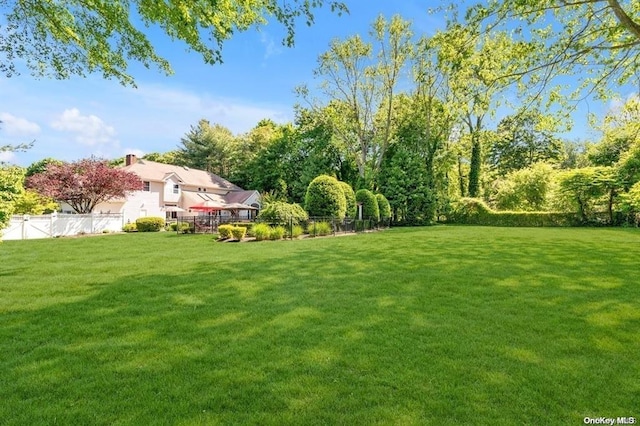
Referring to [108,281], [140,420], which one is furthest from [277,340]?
[108,281]

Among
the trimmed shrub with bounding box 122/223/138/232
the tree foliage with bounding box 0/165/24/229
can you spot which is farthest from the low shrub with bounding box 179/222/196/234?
the tree foliage with bounding box 0/165/24/229

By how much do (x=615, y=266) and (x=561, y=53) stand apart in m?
4.94

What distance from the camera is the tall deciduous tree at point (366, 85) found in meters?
26.2

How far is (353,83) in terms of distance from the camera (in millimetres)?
28188

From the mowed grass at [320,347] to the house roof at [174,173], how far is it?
24.8 metres

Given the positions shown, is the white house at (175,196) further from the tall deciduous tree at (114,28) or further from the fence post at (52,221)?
the tall deciduous tree at (114,28)

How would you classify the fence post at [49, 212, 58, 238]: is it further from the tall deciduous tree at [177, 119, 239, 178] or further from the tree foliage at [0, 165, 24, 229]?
the tall deciduous tree at [177, 119, 239, 178]

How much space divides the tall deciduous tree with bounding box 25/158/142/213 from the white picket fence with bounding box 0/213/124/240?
1638mm

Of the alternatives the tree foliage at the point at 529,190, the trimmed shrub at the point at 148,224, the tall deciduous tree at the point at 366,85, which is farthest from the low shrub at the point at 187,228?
the tree foliage at the point at 529,190

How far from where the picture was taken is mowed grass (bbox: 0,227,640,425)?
251 cm

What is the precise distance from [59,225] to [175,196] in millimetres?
12932

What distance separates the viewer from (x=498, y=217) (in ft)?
90.1

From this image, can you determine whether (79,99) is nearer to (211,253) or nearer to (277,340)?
(211,253)

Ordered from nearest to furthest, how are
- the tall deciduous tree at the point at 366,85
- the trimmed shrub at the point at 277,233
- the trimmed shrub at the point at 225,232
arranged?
the trimmed shrub at the point at 277,233, the trimmed shrub at the point at 225,232, the tall deciduous tree at the point at 366,85
